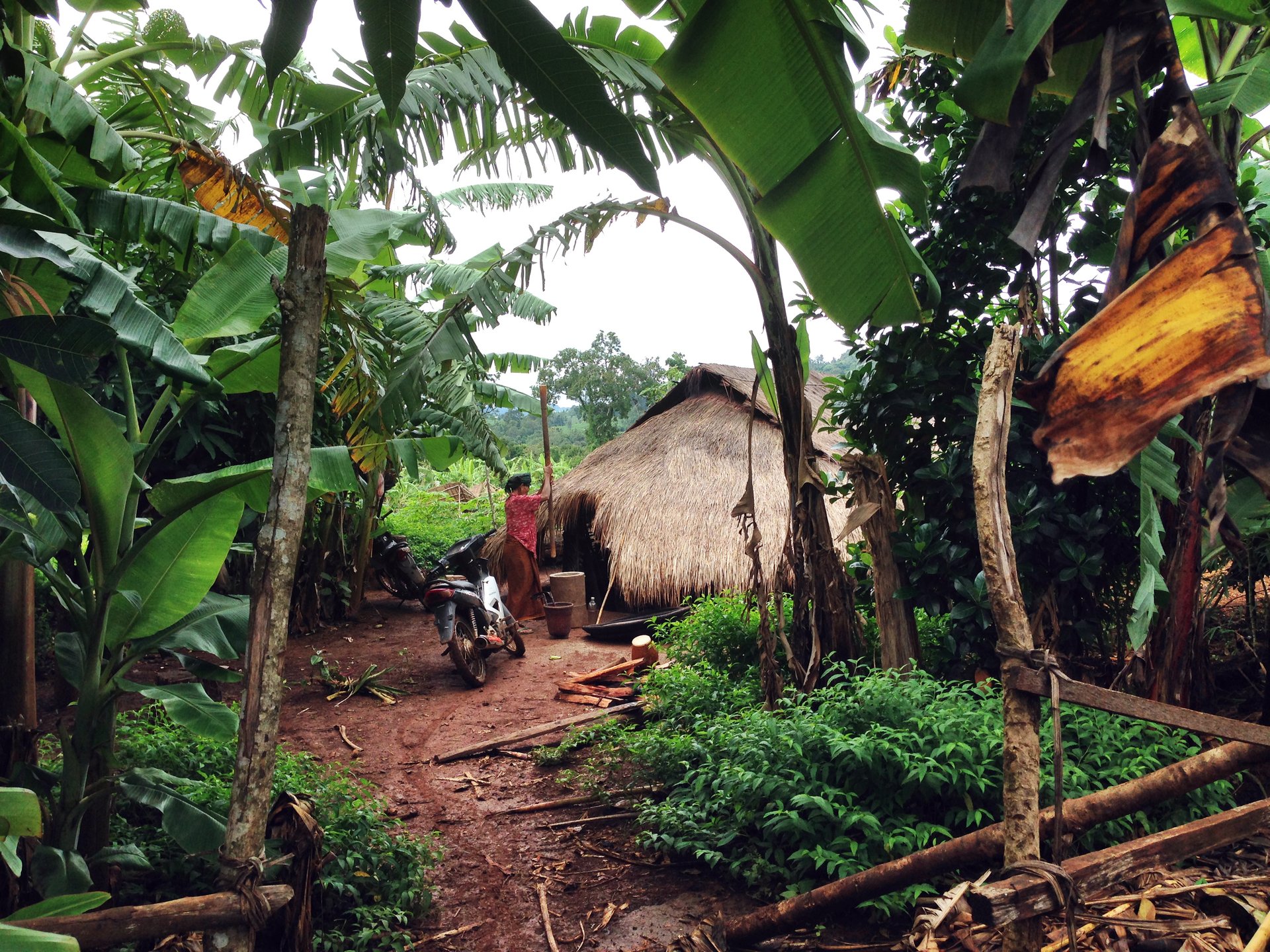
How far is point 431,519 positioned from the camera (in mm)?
15055

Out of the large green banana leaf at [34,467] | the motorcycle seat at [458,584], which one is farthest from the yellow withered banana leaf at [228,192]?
the motorcycle seat at [458,584]

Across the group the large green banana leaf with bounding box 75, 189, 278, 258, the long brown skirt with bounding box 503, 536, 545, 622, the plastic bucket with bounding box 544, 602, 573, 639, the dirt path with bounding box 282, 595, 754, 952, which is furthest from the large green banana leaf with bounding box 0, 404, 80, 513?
the long brown skirt with bounding box 503, 536, 545, 622

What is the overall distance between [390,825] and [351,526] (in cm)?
649

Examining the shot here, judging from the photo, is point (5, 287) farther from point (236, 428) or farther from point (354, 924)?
point (236, 428)

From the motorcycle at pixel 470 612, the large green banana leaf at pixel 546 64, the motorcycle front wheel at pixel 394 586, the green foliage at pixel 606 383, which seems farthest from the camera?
the green foliage at pixel 606 383

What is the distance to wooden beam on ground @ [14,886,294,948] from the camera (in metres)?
2.10

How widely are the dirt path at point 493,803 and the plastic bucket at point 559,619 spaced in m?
0.34

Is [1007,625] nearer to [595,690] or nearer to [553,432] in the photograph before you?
[595,690]

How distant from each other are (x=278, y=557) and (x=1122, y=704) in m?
2.32

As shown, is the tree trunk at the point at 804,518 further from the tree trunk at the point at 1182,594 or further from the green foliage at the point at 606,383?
the green foliage at the point at 606,383

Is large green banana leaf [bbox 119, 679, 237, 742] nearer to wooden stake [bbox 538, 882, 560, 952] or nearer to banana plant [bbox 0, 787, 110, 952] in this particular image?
banana plant [bbox 0, 787, 110, 952]

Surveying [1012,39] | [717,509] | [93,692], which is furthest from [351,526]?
[1012,39]

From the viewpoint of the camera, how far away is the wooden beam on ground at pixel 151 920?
2.10 metres

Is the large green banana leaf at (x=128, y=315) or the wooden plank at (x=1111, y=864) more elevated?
the large green banana leaf at (x=128, y=315)
